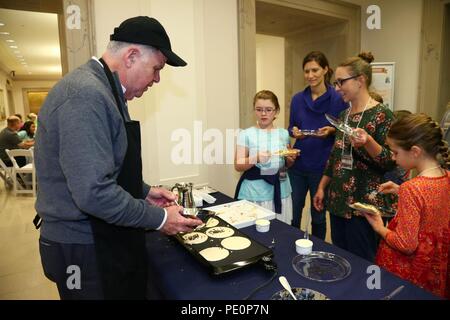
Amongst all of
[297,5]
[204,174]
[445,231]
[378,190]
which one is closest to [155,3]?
[204,174]

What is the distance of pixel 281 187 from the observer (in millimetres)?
2078

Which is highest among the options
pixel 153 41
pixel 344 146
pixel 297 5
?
pixel 297 5

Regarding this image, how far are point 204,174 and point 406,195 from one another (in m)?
1.83

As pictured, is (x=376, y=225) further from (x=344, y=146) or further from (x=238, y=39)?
(x=238, y=39)

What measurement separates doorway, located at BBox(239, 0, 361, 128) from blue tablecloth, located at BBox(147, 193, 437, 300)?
186cm

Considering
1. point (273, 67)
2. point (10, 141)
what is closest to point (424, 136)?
point (273, 67)

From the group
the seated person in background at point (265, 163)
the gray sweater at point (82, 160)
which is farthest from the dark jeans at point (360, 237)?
the gray sweater at point (82, 160)

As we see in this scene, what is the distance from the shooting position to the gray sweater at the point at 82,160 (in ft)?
2.85

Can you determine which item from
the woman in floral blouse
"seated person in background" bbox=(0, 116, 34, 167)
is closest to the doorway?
the woman in floral blouse

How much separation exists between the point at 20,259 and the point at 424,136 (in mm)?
3432

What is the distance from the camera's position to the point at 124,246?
108cm

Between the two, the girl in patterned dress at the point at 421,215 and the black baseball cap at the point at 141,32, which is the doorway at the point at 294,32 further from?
the black baseball cap at the point at 141,32

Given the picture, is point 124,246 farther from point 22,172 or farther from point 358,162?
point 22,172
